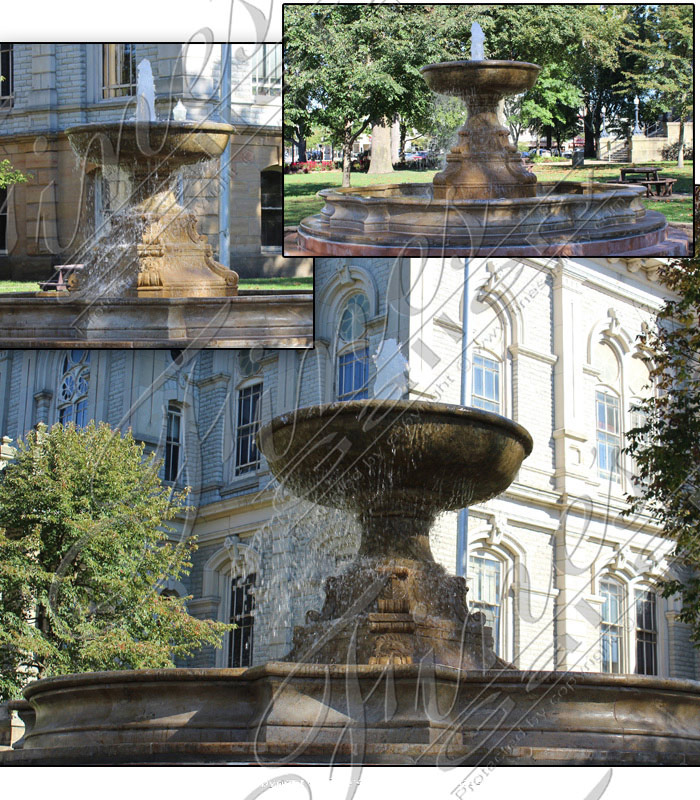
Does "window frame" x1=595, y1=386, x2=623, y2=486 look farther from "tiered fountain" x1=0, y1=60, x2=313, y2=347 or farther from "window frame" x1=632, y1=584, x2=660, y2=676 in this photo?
"tiered fountain" x1=0, y1=60, x2=313, y2=347

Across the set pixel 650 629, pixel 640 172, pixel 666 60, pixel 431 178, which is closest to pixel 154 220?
pixel 431 178

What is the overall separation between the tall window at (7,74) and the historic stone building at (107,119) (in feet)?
0.09

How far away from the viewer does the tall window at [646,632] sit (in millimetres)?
23875

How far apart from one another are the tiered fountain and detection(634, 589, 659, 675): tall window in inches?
365

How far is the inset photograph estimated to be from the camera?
52.5 feet

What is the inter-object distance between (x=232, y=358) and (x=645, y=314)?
8.21 metres

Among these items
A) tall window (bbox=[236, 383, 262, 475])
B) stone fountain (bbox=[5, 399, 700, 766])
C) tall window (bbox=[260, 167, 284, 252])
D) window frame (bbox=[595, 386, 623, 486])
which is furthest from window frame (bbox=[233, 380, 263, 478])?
stone fountain (bbox=[5, 399, 700, 766])

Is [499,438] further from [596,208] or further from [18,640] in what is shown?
[18,640]

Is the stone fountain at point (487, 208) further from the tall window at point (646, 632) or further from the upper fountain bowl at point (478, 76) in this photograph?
the tall window at point (646, 632)

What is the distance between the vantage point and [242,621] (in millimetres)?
24406

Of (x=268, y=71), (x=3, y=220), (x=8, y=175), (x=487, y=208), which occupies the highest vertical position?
(x=268, y=71)

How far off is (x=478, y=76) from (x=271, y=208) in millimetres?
6908

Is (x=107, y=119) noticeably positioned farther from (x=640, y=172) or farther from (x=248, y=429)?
(x=640, y=172)

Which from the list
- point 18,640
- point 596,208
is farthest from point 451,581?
point 18,640
